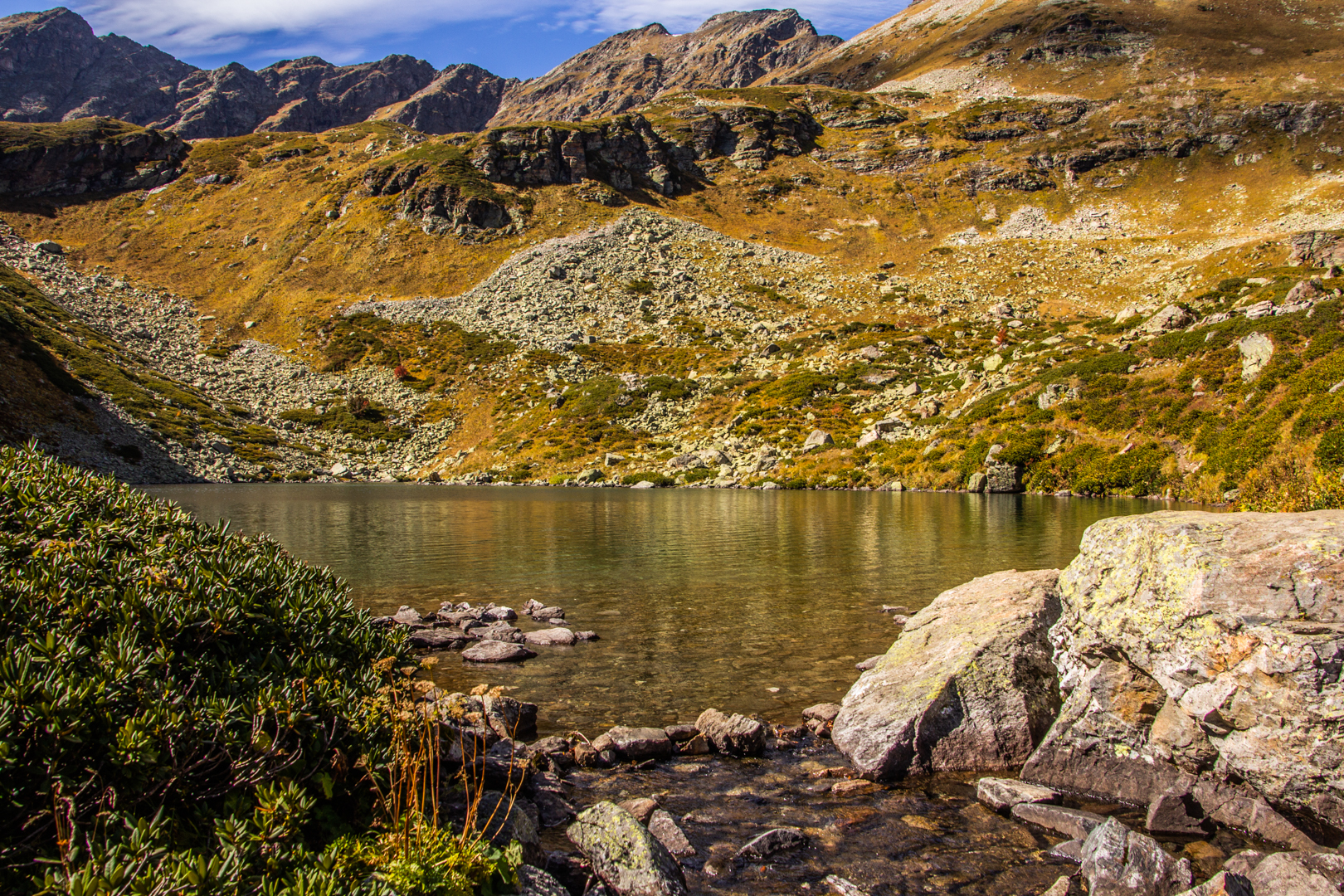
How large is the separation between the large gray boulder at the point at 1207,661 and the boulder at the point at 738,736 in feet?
13.2

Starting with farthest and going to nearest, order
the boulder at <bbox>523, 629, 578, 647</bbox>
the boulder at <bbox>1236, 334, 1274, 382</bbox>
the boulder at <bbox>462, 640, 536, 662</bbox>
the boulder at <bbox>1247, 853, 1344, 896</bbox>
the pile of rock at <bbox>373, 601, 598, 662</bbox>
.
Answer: the boulder at <bbox>1236, 334, 1274, 382</bbox> → the boulder at <bbox>523, 629, 578, 647</bbox> → the pile of rock at <bbox>373, 601, 598, 662</bbox> → the boulder at <bbox>462, 640, 536, 662</bbox> → the boulder at <bbox>1247, 853, 1344, 896</bbox>

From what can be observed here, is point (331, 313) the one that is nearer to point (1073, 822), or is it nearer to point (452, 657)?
point (452, 657)

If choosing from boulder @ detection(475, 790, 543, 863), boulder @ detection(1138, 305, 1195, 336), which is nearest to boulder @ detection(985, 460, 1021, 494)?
boulder @ detection(1138, 305, 1195, 336)

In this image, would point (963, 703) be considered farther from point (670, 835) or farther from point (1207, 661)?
point (670, 835)

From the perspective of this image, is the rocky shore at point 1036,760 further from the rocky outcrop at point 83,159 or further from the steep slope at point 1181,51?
the steep slope at point 1181,51

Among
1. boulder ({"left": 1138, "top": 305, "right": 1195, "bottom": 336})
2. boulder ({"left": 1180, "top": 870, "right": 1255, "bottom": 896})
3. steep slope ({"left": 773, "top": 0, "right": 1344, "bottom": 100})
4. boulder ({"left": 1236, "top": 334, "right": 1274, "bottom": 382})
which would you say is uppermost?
steep slope ({"left": 773, "top": 0, "right": 1344, "bottom": 100})

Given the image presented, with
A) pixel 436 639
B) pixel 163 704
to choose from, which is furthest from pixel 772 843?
pixel 436 639

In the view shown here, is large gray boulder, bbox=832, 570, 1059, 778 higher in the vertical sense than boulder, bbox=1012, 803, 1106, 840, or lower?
higher

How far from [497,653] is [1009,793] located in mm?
11462

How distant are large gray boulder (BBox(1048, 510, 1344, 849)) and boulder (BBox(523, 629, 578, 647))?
11249 mm

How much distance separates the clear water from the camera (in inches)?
582

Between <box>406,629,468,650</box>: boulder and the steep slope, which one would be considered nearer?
<box>406,629,468,650</box>: boulder

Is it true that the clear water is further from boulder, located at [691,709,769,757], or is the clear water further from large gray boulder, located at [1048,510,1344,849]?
large gray boulder, located at [1048,510,1344,849]

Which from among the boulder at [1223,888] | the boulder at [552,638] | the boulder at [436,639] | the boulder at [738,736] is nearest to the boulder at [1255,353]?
the boulder at [552,638]
